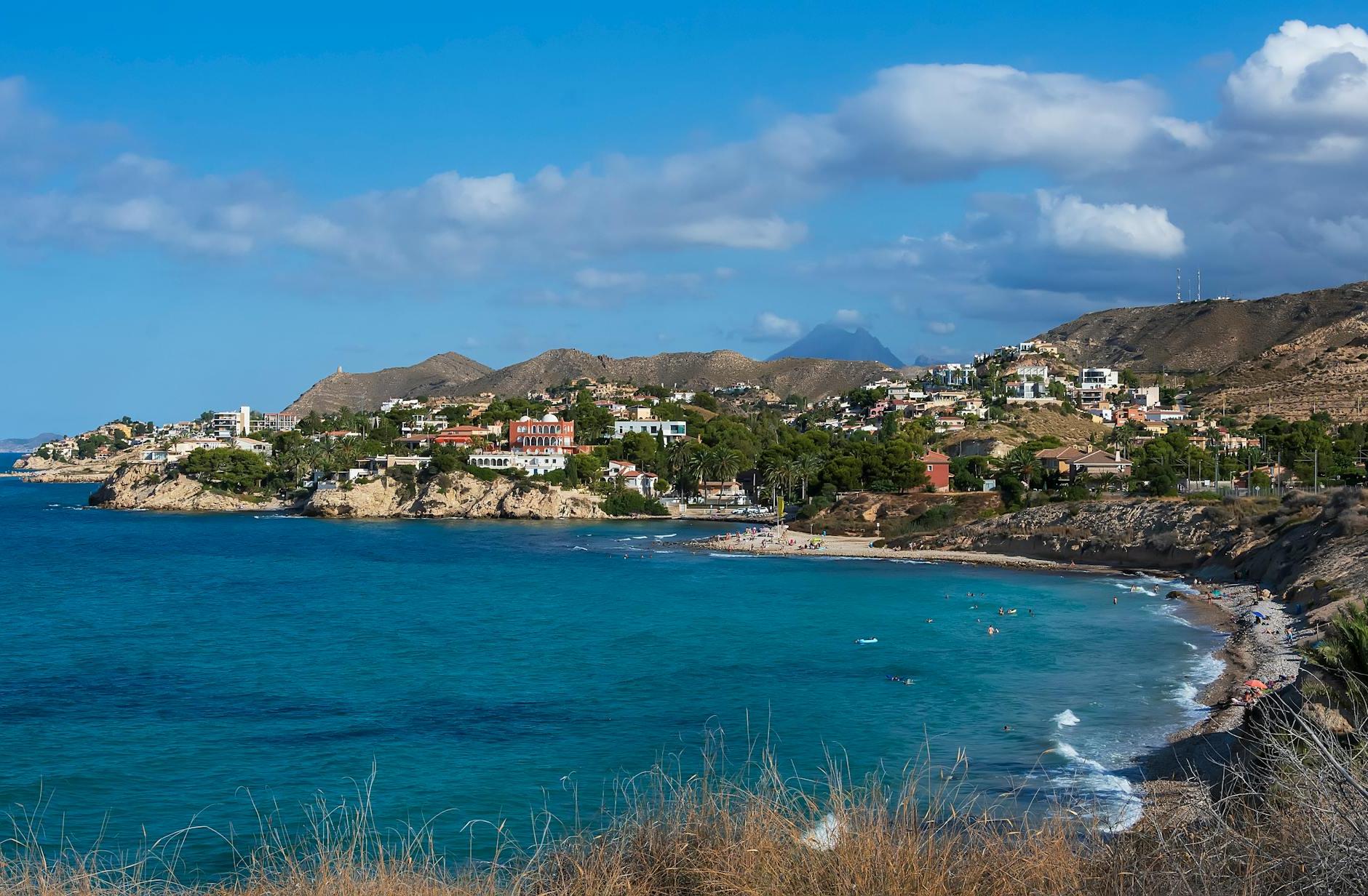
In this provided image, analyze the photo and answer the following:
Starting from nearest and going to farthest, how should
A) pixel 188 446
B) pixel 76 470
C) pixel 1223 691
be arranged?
1. pixel 1223 691
2. pixel 188 446
3. pixel 76 470

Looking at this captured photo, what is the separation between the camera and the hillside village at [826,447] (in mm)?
73125

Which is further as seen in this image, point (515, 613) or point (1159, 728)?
point (515, 613)

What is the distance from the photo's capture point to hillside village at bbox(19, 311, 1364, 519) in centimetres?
7312

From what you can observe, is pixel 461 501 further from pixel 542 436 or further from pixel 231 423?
pixel 231 423

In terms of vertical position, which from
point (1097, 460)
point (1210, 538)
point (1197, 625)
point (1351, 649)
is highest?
point (1097, 460)

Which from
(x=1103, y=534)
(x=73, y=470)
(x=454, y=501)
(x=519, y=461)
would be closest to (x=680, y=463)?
(x=519, y=461)

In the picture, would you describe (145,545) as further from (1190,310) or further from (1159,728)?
(1190,310)

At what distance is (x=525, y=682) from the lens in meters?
27.3

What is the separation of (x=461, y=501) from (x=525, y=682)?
6253cm

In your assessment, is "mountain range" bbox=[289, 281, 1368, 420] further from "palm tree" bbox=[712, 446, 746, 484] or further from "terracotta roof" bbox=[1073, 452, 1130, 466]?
"palm tree" bbox=[712, 446, 746, 484]

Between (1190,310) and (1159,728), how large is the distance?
17757 cm

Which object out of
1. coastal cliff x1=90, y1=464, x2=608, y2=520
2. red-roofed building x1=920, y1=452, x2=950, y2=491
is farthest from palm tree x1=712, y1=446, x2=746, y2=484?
red-roofed building x1=920, y1=452, x2=950, y2=491

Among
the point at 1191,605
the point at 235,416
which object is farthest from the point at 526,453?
the point at 235,416

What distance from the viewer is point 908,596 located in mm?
42875
